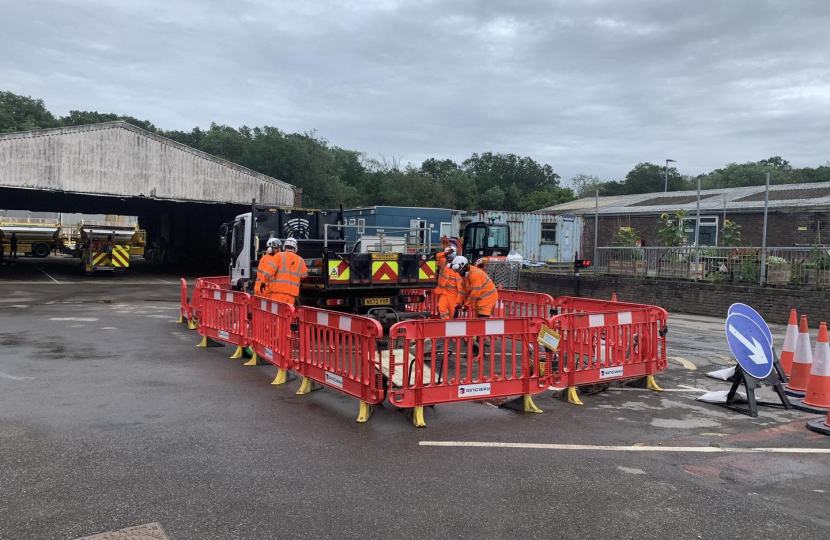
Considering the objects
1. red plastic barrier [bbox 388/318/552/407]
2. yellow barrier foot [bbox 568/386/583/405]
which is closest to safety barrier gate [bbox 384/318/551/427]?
red plastic barrier [bbox 388/318/552/407]

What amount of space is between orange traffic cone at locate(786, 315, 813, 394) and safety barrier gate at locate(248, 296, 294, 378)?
20.7 ft

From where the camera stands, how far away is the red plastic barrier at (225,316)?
9445mm

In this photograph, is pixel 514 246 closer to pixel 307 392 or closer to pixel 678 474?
pixel 307 392

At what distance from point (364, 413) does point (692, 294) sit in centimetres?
1409

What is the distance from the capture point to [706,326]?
48.2ft

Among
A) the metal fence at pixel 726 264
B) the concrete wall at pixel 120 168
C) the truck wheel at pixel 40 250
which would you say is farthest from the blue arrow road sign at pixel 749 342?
the truck wheel at pixel 40 250

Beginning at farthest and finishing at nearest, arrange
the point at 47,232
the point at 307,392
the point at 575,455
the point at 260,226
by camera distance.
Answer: the point at 47,232, the point at 260,226, the point at 307,392, the point at 575,455

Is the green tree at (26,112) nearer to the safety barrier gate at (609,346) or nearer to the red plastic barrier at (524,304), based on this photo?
the red plastic barrier at (524,304)

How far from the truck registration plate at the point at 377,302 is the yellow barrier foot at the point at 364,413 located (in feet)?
16.6

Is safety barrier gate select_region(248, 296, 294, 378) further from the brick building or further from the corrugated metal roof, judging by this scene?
the corrugated metal roof

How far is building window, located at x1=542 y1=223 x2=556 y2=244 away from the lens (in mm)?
29531

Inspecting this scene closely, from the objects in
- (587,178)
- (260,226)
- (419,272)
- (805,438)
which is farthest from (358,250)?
(587,178)

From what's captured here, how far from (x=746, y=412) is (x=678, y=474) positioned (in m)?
2.55

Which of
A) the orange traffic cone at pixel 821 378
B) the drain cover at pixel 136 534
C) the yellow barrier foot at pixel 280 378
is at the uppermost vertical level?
the orange traffic cone at pixel 821 378
